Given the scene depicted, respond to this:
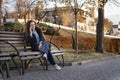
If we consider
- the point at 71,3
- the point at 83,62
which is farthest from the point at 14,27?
the point at 83,62

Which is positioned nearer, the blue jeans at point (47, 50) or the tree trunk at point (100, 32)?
the blue jeans at point (47, 50)

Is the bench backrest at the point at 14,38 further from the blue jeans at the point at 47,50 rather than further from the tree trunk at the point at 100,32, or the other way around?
the tree trunk at the point at 100,32

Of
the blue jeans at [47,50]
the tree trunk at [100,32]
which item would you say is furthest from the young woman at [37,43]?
the tree trunk at [100,32]

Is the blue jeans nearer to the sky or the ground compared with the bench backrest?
nearer to the ground

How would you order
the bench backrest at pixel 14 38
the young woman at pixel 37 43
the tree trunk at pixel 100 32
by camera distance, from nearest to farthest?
the bench backrest at pixel 14 38 → the young woman at pixel 37 43 → the tree trunk at pixel 100 32

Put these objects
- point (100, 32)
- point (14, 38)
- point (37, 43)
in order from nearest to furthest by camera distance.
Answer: point (37, 43) → point (14, 38) → point (100, 32)

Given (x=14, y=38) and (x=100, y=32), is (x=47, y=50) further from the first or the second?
(x=100, y=32)

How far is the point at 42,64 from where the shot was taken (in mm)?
13375

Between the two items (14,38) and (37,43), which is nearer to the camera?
(37,43)

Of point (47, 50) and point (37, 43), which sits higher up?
point (37, 43)

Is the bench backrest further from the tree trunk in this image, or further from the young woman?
the tree trunk

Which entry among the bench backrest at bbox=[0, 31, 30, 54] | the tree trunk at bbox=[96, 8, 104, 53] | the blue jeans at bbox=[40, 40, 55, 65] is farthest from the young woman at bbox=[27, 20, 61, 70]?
the tree trunk at bbox=[96, 8, 104, 53]

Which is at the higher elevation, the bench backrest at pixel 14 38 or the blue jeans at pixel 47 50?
the bench backrest at pixel 14 38

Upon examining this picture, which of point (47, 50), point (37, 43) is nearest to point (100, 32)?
point (47, 50)
